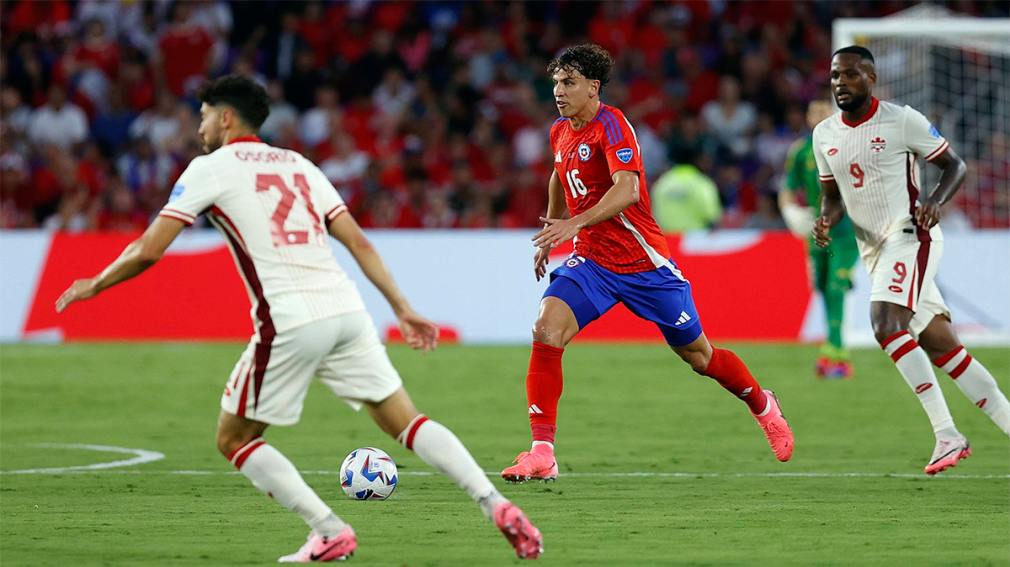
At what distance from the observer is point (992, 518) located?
7375 millimetres

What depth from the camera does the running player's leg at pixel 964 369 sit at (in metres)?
8.92

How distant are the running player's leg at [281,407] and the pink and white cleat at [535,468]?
221 centimetres

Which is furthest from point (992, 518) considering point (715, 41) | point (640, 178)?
point (715, 41)

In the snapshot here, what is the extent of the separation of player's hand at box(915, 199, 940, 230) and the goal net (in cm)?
1017

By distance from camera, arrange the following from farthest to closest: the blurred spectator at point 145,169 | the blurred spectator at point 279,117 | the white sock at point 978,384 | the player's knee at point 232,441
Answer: the blurred spectator at point 279,117
the blurred spectator at point 145,169
the white sock at point 978,384
the player's knee at point 232,441

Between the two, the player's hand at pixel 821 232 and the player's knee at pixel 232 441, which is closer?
the player's knee at pixel 232 441

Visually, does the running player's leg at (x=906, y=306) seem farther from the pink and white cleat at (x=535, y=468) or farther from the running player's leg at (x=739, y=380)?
the pink and white cleat at (x=535, y=468)

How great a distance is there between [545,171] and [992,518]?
15.1 meters

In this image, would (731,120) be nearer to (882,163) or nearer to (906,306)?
(882,163)

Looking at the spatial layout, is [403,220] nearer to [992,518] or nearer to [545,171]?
[545,171]

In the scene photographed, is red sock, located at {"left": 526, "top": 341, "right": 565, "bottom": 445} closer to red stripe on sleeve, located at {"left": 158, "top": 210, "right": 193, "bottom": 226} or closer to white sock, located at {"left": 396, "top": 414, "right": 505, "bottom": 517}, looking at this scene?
white sock, located at {"left": 396, "top": 414, "right": 505, "bottom": 517}

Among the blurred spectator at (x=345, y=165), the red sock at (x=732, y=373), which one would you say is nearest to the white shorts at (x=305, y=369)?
the red sock at (x=732, y=373)

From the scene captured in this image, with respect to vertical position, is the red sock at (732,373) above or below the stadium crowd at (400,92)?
above

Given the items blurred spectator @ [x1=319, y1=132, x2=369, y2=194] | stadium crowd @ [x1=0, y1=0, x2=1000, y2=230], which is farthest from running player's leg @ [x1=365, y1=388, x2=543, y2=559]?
blurred spectator @ [x1=319, y1=132, x2=369, y2=194]
